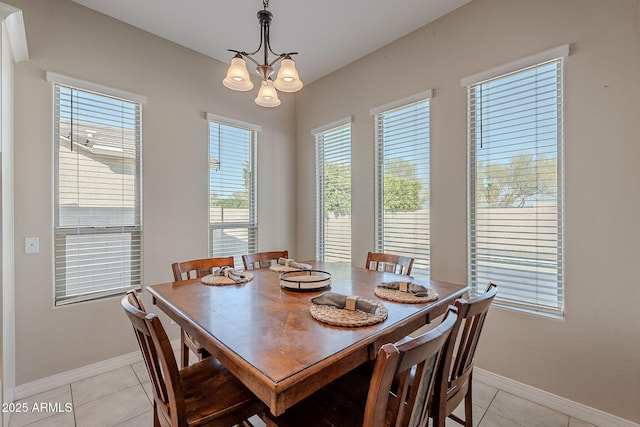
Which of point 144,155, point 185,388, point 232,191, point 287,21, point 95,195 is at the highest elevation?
point 287,21

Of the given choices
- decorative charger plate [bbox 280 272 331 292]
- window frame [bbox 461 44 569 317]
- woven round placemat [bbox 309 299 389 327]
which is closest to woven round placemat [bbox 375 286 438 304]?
woven round placemat [bbox 309 299 389 327]

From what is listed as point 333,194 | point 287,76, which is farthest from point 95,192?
point 333,194

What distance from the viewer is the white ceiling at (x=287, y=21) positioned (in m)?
2.45

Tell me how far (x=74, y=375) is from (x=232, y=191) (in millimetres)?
2144

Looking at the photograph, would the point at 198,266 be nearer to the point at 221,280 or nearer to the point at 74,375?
the point at 221,280

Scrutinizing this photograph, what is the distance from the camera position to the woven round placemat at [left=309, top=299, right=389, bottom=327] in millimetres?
1220

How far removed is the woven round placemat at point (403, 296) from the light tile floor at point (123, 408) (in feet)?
3.25

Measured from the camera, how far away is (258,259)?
105 inches

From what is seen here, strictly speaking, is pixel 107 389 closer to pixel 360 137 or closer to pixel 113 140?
pixel 113 140

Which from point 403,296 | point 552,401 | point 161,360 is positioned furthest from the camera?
point 552,401

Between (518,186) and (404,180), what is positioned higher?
(404,180)

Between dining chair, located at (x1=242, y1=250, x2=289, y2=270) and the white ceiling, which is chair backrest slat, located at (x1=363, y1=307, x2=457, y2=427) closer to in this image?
dining chair, located at (x1=242, y1=250, x2=289, y2=270)

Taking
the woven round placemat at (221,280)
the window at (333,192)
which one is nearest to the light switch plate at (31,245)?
the woven round placemat at (221,280)

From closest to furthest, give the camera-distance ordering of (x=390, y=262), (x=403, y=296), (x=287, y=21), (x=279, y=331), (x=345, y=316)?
(x=279, y=331), (x=345, y=316), (x=403, y=296), (x=390, y=262), (x=287, y=21)
